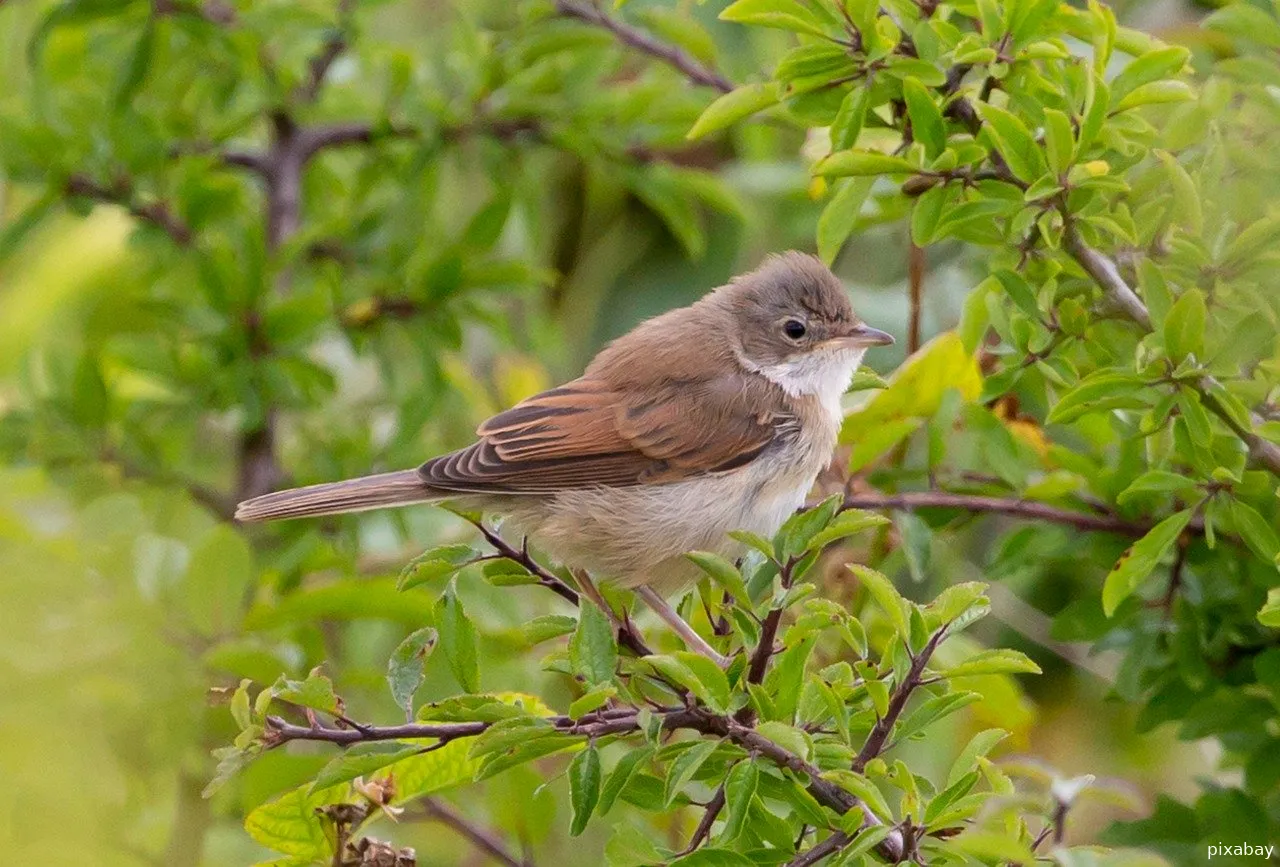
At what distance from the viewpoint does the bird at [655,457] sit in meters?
3.60

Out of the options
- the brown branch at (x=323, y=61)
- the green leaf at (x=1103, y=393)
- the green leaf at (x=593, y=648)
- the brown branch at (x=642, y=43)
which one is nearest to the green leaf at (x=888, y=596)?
the green leaf at (x=593, y=648)

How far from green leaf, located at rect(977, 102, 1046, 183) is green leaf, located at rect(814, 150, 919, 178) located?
156 millimetres

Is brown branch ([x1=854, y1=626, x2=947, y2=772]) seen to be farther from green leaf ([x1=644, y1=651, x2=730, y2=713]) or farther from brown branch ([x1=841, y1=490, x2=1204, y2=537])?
brown branch ([x1=841, y1=490, x2=1204, y2=537])

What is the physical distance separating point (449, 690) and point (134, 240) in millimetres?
1667

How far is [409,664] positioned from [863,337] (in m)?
2.10

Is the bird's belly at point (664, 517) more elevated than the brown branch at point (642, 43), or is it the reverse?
the brown branch at point (642, 43)

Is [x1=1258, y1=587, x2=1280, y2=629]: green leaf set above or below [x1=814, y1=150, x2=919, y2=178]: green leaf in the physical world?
below

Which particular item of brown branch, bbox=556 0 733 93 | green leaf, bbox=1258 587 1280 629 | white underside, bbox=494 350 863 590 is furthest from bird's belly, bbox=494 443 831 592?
green leaf, bbox=1258 587 1280 629

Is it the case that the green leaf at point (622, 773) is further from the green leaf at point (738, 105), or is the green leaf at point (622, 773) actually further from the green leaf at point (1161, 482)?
the green leaf at point (738, 105)

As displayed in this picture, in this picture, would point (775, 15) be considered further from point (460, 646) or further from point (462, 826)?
point (462, 826)

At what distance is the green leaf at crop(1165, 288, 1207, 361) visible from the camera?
94.2 inches

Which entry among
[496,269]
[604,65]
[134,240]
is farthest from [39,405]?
[604,65]

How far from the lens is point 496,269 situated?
4.46 metres

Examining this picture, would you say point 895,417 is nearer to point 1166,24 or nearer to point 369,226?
point 369,226
